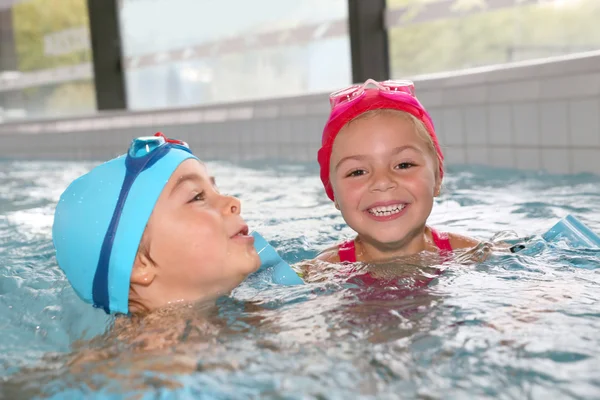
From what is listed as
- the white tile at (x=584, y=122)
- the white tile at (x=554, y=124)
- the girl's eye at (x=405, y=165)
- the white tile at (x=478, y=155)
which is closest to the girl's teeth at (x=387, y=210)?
the girl's eye at (x=405, y=165)

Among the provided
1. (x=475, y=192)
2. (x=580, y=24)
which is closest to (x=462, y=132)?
(x=475, y=192)

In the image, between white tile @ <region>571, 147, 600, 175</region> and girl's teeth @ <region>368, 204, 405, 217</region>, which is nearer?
girl's teeth @ <region>368, 204, 405, 217</region>

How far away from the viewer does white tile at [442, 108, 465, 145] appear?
5598mm

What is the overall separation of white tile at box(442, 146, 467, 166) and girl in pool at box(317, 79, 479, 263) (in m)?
2.83

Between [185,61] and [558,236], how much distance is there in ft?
27.9

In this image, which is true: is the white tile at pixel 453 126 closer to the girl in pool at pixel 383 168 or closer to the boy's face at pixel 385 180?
the girl in pool at pixel 383 168

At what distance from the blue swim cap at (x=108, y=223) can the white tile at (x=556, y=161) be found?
3.38 metres

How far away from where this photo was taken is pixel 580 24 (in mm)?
7359

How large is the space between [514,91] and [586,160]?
2.42ft

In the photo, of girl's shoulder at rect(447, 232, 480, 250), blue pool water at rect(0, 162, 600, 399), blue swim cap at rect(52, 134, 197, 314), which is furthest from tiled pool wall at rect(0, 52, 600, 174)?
blue swim cap at rect(52, 134, 197, 314)

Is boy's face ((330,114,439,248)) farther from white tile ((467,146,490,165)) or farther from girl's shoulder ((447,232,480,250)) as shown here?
white tile ((467,146,490,165))

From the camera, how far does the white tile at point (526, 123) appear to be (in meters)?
4.98

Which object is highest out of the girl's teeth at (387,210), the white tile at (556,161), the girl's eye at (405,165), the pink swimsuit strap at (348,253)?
the girl's eye at (405,165)

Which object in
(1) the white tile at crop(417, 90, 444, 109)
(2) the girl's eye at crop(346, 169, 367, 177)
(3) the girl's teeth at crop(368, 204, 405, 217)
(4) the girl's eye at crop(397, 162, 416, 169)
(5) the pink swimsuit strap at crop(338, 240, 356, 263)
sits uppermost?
(1) the white tile at crop(417, 90, 444, 109)
